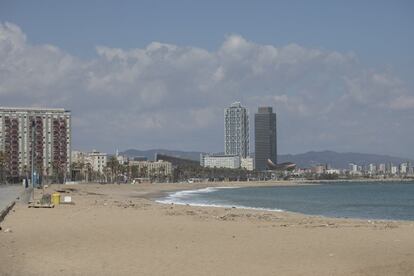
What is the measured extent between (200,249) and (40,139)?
448 ft

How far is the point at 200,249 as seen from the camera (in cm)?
1541

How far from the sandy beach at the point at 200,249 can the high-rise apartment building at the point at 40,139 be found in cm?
12980

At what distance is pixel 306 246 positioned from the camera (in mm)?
15898

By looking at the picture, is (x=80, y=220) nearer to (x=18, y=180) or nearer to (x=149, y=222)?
(x=149, y=222)

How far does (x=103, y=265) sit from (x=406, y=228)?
13073 millimetres

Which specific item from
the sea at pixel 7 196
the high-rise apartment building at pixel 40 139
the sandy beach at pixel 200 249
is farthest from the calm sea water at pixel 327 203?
the high-rise apartment building at pixel 40 139

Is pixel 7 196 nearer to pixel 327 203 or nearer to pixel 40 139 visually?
pixel 327 203

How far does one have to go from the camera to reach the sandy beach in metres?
12.1

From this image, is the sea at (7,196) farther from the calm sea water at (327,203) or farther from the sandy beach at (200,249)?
the calm sea water at (327,203)

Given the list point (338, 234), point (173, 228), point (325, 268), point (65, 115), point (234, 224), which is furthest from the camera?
point (65, 115)

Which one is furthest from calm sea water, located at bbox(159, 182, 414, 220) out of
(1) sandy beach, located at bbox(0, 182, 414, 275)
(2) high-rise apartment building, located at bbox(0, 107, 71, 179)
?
(2) high-rise apartment building, located at bbox(0, 107, 71, 179)

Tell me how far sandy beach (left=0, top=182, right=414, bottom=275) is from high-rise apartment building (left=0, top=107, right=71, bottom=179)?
129798 millimetres

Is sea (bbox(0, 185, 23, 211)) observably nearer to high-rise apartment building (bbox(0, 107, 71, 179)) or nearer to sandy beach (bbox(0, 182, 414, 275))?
sandy beach (bbox(0, 182, 414, 275))

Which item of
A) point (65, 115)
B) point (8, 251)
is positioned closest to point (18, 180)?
point (65, 115)
